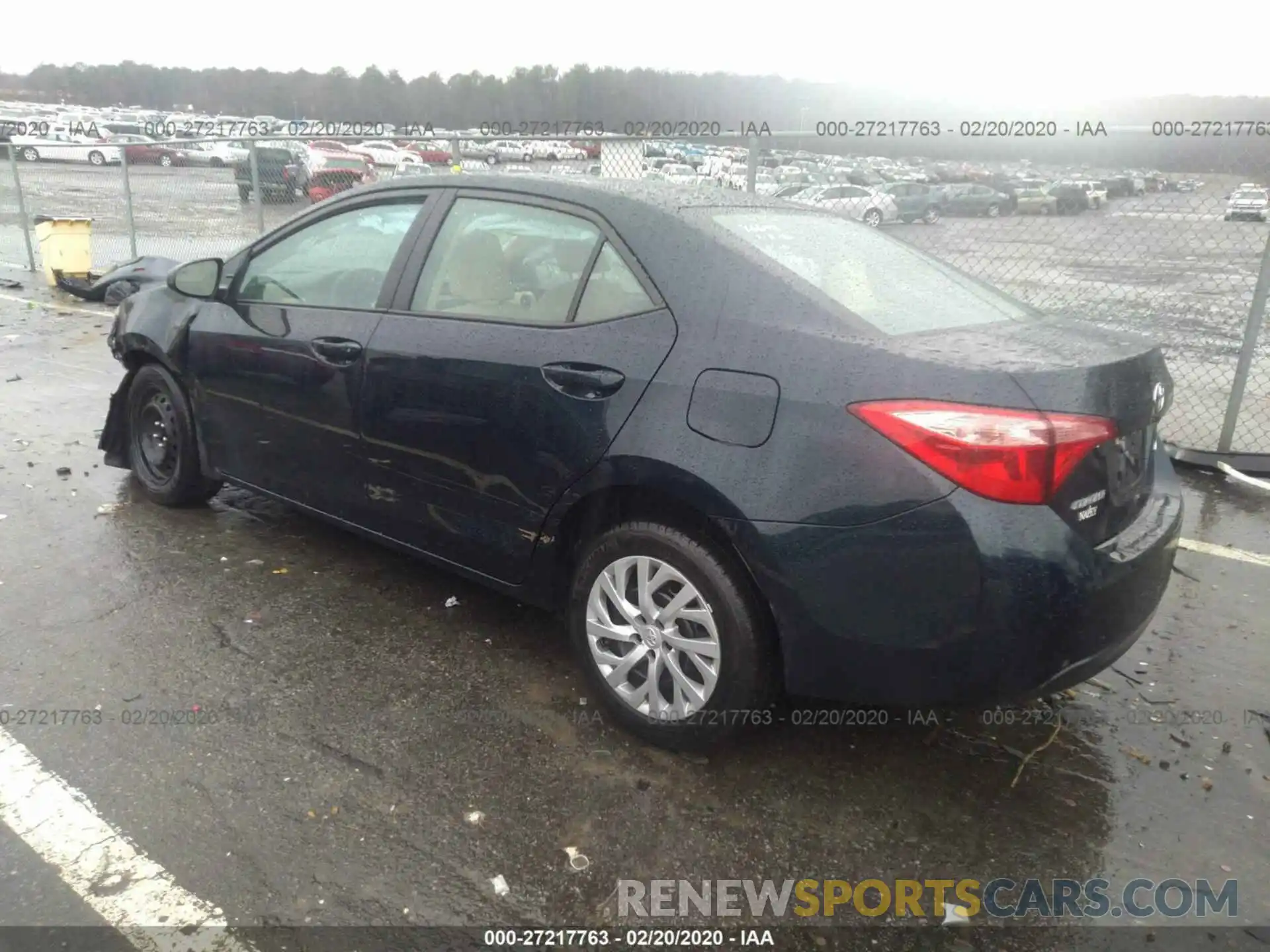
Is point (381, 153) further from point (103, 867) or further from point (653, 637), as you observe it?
point (103, 867)

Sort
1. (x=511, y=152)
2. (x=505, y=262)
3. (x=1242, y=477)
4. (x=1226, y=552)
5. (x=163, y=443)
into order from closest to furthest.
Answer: (x=505, y=262), (x=1226, y=552), (x=163, y=443), (x=1242, y=477), (x=511, y=152)

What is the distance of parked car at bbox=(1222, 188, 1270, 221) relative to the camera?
17.7 ft

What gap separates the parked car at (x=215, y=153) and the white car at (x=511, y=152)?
3.54 m

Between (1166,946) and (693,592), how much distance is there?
141 centimetres

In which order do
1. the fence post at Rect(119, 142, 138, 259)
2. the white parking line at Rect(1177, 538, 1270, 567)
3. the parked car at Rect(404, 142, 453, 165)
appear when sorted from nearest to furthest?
the white parking line at Rect(1177, 538, 1270, 567) → the fence post at Rect(119, 142, 138, 259) → the parked car at Rect(404, 142, 453, 165)

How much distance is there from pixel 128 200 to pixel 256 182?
2.52 meters

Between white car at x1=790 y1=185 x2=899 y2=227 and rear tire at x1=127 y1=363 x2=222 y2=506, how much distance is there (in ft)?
13.2

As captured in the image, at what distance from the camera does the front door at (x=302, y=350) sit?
3.56m

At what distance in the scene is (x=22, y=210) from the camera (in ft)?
43.2

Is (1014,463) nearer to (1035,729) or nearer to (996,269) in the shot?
(1035,729)

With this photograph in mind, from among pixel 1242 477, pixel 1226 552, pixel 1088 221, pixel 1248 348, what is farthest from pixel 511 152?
pixel 1226 552

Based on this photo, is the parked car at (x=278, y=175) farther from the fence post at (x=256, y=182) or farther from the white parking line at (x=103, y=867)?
the white parking line at (x=103, y=867)

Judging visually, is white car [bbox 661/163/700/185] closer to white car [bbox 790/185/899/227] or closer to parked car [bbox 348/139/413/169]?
white car [bbox 790/185/899/227]

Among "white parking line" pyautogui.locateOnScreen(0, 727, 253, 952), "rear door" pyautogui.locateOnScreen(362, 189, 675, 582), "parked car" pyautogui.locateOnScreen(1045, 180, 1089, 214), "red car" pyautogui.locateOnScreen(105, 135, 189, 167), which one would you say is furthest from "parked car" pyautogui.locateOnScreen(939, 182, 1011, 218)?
"red car" pyautogui.locateOnScreen(105, 135, 189, 167)
